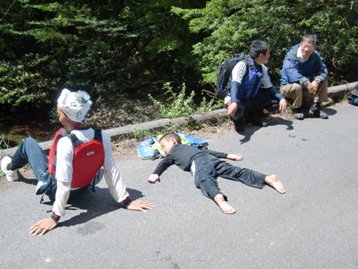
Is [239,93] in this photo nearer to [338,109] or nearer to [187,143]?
[187,143]

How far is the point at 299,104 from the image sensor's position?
6.00 m

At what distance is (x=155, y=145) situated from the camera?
4.96 meters

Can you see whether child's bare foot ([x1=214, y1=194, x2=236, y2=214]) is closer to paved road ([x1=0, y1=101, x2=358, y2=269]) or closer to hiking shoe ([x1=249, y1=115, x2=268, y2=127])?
paved road ([x1=0, y1=101, x2=358, y2=269])

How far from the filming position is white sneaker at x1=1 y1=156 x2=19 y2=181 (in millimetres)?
4141

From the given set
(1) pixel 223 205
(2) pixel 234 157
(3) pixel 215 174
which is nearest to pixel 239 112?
(2) pixel 234 157

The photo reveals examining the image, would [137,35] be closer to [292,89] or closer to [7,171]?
[292,89]

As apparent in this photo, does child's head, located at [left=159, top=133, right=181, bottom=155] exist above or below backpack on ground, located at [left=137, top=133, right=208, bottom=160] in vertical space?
above

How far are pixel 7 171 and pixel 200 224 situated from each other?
2353mm

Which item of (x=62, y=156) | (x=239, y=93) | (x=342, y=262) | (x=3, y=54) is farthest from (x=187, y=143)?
(x=3, y=54)

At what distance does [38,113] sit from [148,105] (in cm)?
270

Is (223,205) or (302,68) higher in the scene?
Answer: (302,68)

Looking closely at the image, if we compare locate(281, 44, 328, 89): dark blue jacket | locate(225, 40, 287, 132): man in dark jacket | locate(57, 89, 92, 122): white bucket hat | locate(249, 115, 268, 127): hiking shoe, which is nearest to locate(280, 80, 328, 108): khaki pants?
locate(281, 44, 328, 89): dark blue jacket

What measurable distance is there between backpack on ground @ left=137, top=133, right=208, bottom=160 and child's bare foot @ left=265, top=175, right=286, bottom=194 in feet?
4.01

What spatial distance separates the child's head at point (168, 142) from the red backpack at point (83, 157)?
4.53ft
